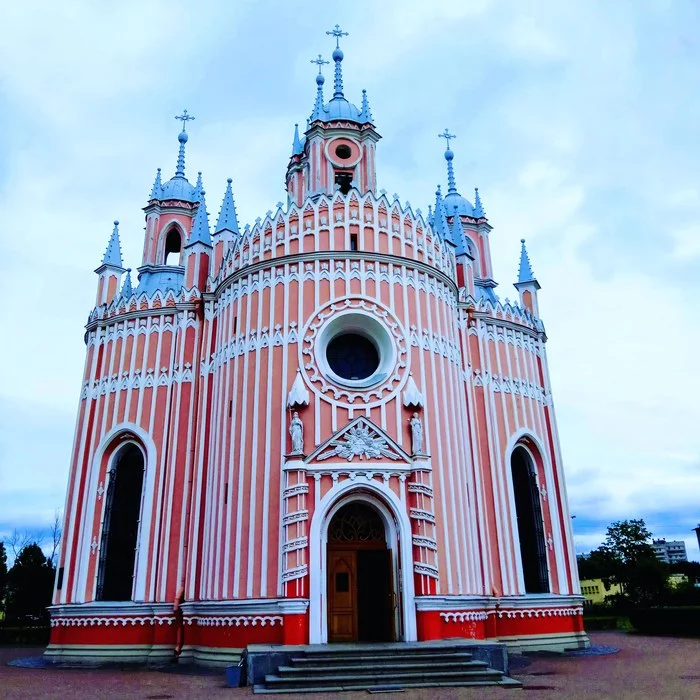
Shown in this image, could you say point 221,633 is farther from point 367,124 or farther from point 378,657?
point 367,124

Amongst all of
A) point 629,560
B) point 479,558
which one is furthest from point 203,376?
point 629,560

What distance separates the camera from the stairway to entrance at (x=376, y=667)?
14398mm

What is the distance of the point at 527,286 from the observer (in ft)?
100

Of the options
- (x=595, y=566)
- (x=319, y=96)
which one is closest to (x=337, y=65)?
(x=319, y=96)

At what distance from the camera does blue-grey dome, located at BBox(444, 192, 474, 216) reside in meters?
32.9

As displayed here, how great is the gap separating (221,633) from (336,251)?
12.5 metres

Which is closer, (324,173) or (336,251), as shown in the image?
(336,251)

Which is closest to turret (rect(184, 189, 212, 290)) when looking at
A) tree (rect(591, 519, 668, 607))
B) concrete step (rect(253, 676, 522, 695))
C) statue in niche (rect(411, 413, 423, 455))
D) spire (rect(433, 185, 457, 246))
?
spire (rect(433, 185, 457, 246))

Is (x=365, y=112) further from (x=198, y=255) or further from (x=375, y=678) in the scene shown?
(x=375, y=678)

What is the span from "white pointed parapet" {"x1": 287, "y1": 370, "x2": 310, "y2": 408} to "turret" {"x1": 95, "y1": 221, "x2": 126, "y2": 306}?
11016mm

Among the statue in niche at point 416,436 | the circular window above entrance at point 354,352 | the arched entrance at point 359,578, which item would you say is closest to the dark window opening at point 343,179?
the circular window above entrance at point 354,352

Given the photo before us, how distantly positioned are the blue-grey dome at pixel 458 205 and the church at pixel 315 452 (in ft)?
17.5

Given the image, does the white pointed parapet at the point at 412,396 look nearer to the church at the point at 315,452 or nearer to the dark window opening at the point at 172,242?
the church at the point at 315,452

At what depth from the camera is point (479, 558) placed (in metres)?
22.4
